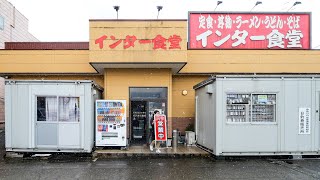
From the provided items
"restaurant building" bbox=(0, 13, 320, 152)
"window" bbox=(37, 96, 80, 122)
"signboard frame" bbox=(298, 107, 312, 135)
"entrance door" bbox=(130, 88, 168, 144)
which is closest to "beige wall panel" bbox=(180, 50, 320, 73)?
"restaurant building" bbox=(0, 13, 320, 152)

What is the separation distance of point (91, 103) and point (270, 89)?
20.9 ft

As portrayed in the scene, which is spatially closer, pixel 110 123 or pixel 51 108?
pixel 51 108

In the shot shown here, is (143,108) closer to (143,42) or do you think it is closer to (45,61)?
(143,42)

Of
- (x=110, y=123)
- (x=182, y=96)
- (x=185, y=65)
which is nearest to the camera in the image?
(x=110, y=123)

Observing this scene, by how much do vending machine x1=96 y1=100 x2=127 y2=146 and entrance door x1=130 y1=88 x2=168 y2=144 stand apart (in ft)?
5.35

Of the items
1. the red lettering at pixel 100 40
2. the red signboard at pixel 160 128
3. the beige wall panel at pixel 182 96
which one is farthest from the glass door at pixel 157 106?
the red lettering at pixel 100 40

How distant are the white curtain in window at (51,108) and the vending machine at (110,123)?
1557 mm

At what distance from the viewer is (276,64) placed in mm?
14500

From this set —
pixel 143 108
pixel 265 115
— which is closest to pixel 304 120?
pixel 265 115

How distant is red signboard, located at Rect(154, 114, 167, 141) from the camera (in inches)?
473

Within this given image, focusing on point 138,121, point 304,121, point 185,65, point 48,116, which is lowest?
point 138,121

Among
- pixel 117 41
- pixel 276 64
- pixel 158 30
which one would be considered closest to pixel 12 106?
pixel 117 41

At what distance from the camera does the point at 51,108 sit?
35.4 ft

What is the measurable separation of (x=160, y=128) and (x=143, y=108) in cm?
157
